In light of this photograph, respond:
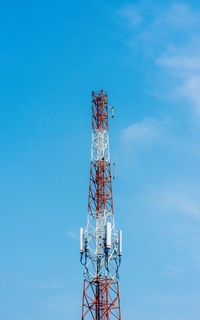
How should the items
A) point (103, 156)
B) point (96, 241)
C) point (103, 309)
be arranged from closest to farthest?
point (103, 309)
point (96, 241)
point (103, 156)

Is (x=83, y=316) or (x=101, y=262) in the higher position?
(x=101, y=262)

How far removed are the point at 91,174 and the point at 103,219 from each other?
20.9 ft

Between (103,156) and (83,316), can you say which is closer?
(83,316)

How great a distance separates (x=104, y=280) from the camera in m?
55.0

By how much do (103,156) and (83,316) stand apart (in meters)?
20.5

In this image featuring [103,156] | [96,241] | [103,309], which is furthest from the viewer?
[103,156]

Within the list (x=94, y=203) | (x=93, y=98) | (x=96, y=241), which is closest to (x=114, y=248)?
(x=96, y=241)

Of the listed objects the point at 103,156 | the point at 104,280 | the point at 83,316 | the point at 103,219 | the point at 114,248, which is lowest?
the point at 83,316

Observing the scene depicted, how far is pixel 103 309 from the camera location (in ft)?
177

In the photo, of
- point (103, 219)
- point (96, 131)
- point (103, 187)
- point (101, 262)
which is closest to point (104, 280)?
point (101, 262)

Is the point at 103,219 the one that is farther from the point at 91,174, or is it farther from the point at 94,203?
the point at 91,174

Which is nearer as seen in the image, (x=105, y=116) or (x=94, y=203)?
(x=94, y=203)

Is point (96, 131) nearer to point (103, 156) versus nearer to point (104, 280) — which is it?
point (103, 156)

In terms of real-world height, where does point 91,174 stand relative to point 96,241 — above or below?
above
